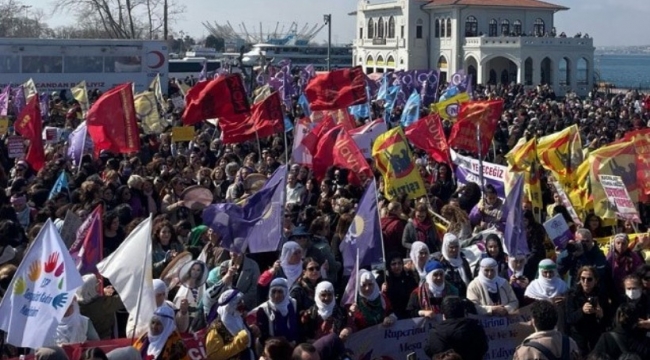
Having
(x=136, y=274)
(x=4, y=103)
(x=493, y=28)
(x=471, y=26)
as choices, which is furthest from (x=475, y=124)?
(x=493, y=28)

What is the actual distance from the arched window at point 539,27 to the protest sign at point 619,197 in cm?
6090

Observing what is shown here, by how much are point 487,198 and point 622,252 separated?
2.32 metres

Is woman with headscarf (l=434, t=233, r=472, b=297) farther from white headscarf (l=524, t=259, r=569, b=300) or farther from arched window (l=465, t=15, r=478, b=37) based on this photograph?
arched window (l=465, t=15, r=478, b=37)

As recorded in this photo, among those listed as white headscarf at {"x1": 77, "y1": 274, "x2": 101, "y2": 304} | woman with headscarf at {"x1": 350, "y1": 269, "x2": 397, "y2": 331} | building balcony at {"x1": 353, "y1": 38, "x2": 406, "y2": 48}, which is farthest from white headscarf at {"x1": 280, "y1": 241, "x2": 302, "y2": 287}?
building balcony at {"x1": 353, "y1": 38, "x2": 406, "y2": 48}

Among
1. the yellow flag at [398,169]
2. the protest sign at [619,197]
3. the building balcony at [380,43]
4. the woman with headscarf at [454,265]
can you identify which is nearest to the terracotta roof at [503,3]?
the building balcony at [380,43]

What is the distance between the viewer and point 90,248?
7883 mm

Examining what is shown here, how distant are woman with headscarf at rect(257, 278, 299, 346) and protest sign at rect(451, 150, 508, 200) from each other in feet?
18.2

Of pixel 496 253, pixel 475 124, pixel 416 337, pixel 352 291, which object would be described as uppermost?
pixel 475 124

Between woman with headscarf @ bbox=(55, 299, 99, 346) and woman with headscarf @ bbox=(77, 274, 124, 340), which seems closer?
woman with headscarf @ bbox=(55, 299, 99, 346)

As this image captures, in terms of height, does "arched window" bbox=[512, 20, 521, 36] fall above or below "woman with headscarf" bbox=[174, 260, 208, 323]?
above

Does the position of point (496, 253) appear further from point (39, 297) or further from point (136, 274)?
point (39, 297)

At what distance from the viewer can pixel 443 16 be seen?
69.6 meters

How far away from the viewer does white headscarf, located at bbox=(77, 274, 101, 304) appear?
7180mm

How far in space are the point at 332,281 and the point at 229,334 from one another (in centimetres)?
193
